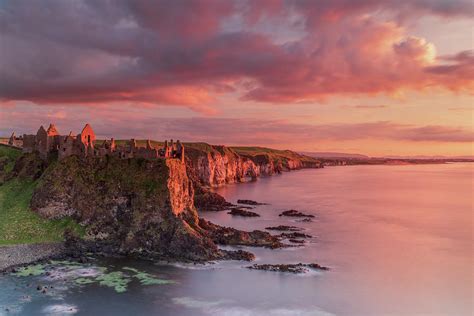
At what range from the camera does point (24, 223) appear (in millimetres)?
72875

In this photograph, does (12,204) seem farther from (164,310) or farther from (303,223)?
(303,223)

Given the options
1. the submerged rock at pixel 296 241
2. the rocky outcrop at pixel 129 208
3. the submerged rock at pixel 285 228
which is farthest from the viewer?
the submerged rock at pixel 285 228

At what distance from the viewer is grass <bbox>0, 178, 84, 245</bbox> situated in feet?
228

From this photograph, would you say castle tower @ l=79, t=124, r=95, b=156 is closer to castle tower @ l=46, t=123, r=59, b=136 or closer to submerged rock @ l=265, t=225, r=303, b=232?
castle tower @ l=46, t=123, r=59, b=136

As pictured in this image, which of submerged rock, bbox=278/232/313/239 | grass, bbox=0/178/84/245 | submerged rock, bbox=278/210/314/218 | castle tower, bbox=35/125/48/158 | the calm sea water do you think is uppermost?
castle tower, bbox=35/125/48/158

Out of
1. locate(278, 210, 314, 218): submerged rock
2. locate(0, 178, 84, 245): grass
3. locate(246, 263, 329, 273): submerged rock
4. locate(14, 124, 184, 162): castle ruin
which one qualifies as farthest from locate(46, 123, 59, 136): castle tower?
locate(278, 210, 314, 218): submerged rock

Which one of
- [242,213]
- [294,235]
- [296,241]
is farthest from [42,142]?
[294,235]

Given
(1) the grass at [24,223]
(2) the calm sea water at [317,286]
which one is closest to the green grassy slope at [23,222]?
(1) the grass at [24,223]

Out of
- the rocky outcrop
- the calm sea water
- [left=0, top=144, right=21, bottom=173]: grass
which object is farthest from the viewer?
[left=0, top=144, right=21, bottom=173]: grass

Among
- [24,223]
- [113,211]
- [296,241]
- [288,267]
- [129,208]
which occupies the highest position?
[129,208]

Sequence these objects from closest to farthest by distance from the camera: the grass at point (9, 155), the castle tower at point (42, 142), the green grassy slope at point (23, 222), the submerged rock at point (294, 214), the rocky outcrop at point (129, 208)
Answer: the green grassy slope at point (23, 222), the rocky outcrop at point (129, 208), the castle tower at point (42, 142), the grass at point (9, 155), the submerged rock at point (294, 214)

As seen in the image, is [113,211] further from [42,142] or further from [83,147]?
[42,142]

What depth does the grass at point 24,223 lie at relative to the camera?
6950 centimetres

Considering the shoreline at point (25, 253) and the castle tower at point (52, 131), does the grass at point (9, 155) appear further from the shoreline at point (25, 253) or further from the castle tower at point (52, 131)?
the shoreline at point (25, 253)
